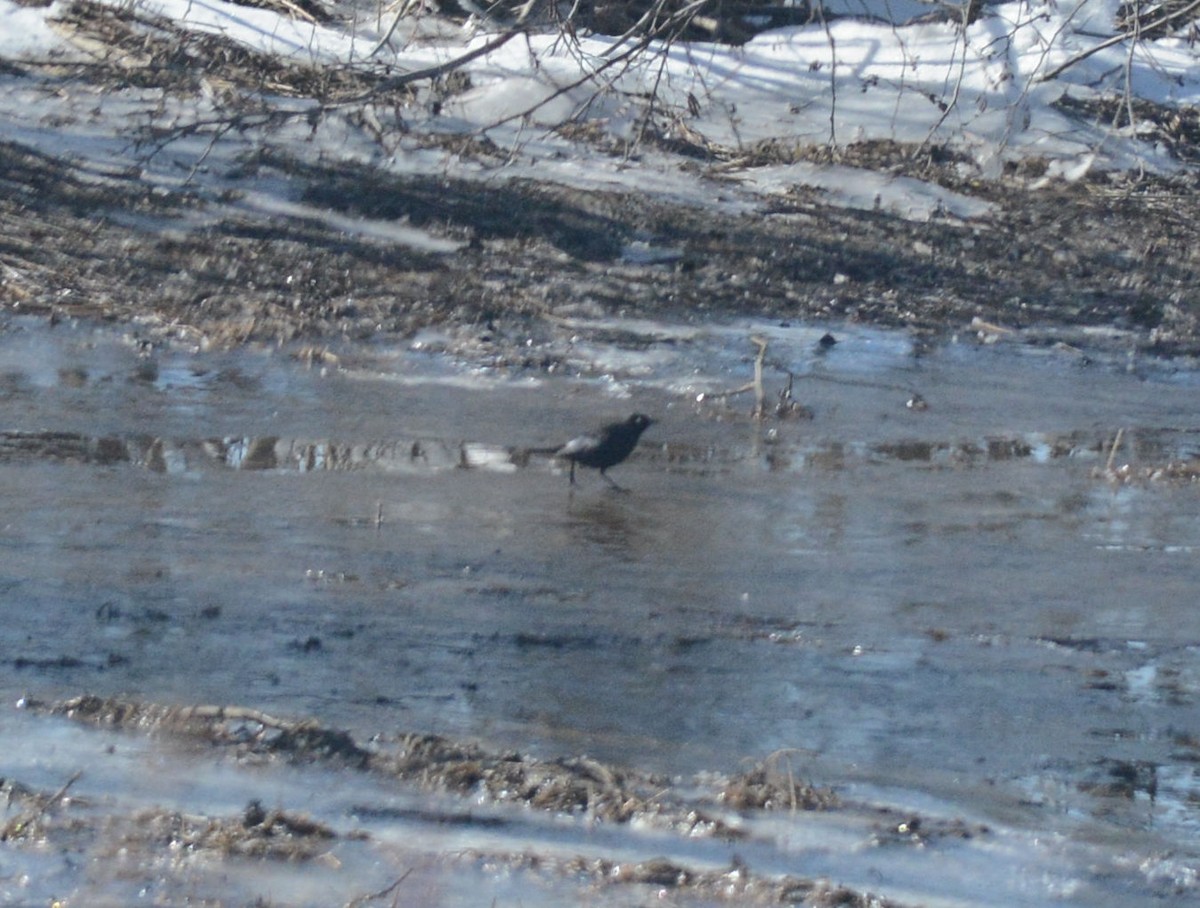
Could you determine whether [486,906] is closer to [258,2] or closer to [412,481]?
[412,481]

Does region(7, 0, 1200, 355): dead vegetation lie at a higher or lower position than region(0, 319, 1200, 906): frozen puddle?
higher

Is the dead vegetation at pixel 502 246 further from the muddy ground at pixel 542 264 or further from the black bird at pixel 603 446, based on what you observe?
the black bird at pixel 603 446

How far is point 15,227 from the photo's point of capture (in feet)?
34.6

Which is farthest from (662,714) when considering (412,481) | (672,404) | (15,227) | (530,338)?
(15,227)

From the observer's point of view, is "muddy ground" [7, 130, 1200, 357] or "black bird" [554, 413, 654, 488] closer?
"black bird" [554, 413, 654, 488]

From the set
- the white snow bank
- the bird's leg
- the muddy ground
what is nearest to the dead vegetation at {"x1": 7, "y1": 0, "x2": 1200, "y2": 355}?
the muddy ground

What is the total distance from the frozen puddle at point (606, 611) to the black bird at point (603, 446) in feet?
0.54

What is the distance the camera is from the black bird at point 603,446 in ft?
21.9

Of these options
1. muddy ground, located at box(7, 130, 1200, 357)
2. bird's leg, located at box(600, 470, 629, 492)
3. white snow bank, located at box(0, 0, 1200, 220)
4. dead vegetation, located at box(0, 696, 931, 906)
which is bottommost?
dead vegetation, located at box(0, 696, 931, 906)

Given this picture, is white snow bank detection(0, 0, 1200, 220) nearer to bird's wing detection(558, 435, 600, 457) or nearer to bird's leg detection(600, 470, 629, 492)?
bird's leg detection(600, 470, 629, 492)

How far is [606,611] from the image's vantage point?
530 cm

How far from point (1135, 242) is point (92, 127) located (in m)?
8.04

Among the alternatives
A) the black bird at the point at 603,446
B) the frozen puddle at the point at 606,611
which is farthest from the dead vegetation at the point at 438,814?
the black bird at the point at 603,446

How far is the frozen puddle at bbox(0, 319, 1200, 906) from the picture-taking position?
3592mm
